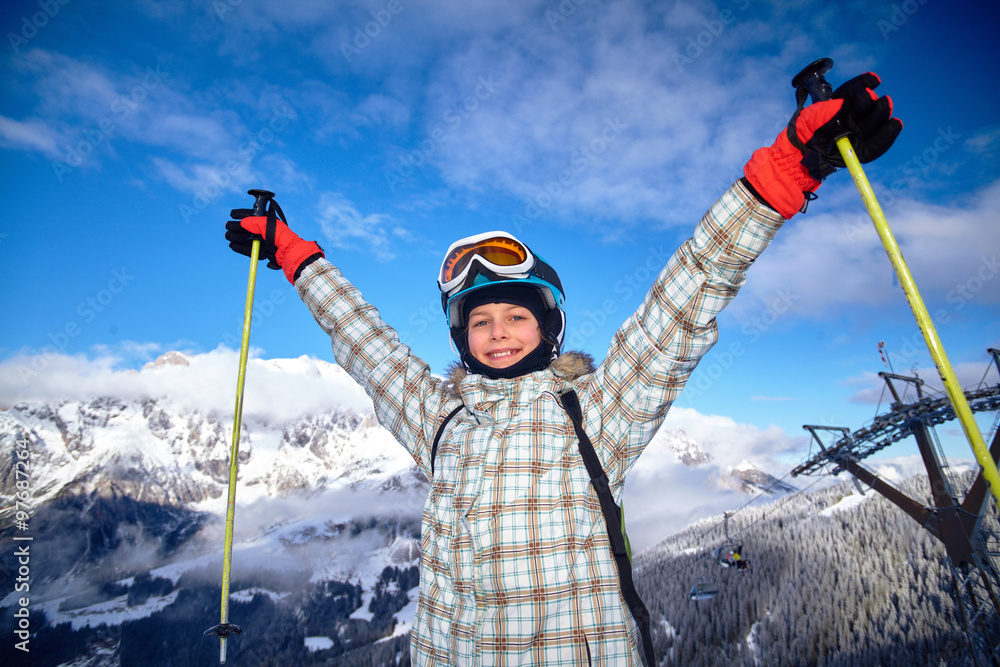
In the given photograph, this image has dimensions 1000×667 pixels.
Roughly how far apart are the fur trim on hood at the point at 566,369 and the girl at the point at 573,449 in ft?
0.04

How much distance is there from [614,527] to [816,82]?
2450mm

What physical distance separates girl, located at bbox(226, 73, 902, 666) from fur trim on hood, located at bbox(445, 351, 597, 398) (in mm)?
11

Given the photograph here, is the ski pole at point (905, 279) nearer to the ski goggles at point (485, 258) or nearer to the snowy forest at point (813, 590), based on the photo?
the ski goggles at point (485, 258)

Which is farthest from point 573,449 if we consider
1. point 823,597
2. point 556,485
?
point 823,597

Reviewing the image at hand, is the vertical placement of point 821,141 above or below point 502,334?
above

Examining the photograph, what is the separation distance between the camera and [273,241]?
360 cm

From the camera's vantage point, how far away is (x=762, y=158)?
212cm

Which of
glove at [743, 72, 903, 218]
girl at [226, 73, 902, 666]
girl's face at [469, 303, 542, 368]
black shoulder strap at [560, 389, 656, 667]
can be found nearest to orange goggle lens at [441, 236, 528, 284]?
girl's face at [469, 303, 542, 368]

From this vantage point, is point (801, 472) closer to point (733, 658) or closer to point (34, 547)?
point (733, 658)

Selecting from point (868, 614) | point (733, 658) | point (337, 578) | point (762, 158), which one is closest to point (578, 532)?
point (762, 158)

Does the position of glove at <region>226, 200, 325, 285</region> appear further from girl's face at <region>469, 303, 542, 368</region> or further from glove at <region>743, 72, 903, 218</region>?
glove at <region>743, 72, 903, 218</region>

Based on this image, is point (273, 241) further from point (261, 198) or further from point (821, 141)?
point (821, 141)

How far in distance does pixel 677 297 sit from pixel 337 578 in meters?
240

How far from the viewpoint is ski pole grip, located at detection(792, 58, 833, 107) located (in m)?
2.10
